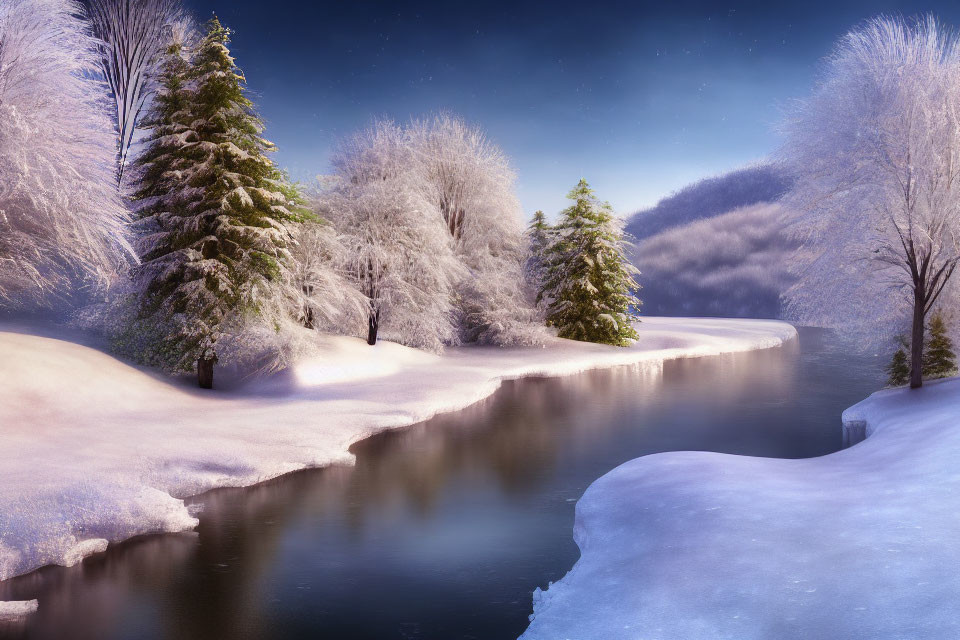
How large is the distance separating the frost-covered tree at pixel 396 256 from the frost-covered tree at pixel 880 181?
1375 centimetres

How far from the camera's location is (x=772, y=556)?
6.76 metres

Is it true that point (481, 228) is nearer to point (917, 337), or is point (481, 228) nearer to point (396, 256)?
point (396, 256)

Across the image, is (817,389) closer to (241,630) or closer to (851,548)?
(851,548)

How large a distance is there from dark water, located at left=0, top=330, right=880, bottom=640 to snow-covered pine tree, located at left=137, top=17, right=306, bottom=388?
6.64 m

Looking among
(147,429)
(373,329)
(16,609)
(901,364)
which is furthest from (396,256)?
(16,609)

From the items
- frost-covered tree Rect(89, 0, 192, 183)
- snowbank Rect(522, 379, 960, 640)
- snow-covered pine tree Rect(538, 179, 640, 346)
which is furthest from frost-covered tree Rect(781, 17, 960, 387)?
frost-covered tree Rect(89, 0, 192, 183)

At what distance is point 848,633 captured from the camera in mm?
5434

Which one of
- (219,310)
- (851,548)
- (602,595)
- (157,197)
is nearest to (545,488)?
(602,595)

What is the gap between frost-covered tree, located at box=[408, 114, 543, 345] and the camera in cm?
3447

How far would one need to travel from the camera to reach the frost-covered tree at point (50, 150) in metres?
15.0

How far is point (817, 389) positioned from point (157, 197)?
821 inches

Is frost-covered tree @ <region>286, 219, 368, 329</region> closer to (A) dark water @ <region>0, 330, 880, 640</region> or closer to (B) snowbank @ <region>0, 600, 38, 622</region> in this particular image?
(A) dark water @ <region>0, 330, 880, 640</region>

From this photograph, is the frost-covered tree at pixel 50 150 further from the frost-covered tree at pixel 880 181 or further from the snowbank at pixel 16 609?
the frost-covered tree at pixel 880 181

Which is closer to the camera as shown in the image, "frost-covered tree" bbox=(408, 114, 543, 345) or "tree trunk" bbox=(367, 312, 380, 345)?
"tree trunk" bbox=(367, 312, 380, 345)
